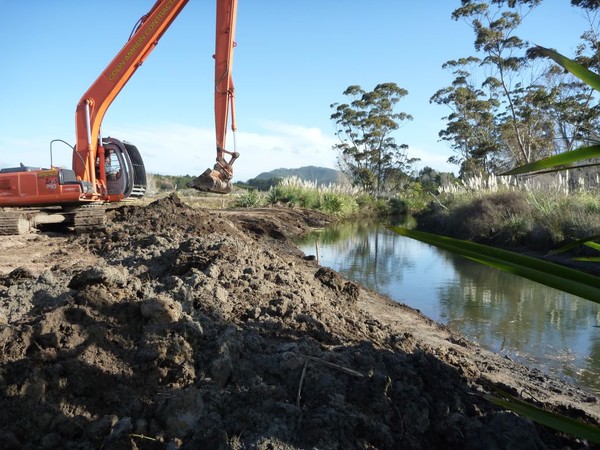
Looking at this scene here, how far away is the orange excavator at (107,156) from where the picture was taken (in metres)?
9.98

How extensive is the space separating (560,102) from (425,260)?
1670 centimetres

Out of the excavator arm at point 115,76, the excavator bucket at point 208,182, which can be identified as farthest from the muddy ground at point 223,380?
the excavator arm at point 115,76

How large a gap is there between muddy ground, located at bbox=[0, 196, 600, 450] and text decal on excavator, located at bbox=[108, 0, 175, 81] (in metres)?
7.62

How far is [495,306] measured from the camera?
7250 mm

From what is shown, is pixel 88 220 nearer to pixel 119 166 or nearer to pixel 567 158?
pixel 119 166

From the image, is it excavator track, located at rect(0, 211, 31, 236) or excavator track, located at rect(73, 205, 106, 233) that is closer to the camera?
excavator track, located at rect(0, 211, 31, 236)

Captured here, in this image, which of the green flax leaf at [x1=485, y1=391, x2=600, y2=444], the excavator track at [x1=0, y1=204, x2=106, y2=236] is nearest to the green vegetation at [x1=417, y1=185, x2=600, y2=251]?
the excavator track at [x1=0, y1=204, x2=106, y2=236]

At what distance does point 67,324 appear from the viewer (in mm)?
3031

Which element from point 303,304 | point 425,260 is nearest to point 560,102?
point 425,260

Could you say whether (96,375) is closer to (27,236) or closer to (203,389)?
(203,389)

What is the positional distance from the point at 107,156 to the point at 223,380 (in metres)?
9.19

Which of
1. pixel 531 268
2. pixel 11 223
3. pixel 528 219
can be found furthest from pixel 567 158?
pixel 528 219

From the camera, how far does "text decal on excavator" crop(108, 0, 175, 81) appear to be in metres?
10.6

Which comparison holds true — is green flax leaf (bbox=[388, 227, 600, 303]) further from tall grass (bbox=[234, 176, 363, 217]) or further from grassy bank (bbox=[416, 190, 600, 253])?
tall grass (bbox=[234, 176, 363, 217])
